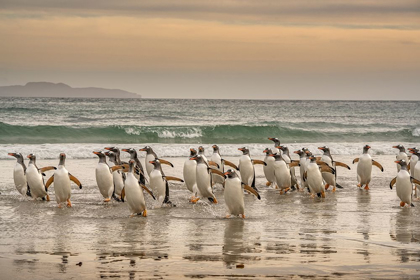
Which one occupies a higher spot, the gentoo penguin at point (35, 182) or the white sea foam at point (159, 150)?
the white sea foam at point (159, 150)

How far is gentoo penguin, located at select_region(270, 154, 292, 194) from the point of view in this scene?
1248 centimetres

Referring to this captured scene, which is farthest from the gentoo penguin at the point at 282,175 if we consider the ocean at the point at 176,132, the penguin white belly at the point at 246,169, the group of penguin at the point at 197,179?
the ocean at the point at 176,132

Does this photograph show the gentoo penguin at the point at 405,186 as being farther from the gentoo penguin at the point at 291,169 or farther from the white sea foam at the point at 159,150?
the white sea foam at the point at 159,150

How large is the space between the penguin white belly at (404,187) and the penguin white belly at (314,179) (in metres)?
1.67

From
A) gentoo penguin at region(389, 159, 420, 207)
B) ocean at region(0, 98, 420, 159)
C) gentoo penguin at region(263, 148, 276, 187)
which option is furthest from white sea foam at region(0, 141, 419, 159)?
gentoo penguin at region(389, 159, 420, 207)

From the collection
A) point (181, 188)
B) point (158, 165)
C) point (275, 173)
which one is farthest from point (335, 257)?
point (181, 188)

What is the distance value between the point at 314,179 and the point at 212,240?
4.53 meters

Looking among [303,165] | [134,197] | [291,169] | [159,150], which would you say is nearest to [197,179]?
[134,197]

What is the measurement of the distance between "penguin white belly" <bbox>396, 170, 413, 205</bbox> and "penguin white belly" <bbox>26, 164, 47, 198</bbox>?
6355 millimetres

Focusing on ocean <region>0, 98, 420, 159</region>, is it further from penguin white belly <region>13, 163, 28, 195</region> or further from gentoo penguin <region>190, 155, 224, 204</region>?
gentoo penguin <region>190, 155, 224, 204</region>

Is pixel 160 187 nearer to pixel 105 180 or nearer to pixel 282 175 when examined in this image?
pixel 105 180

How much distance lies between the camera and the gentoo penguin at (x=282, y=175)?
12.5 m

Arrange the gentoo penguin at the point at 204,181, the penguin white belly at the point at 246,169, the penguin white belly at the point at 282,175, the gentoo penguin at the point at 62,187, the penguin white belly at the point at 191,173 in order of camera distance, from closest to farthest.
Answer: the gentoo penguin at the point at 62,187 → the gentoo penguin at the point at 204,181 → the penguin white belly at the point at 191,173 → the penguin white belly at the point at 282,175 → the penguin white belly at the point at 246,169

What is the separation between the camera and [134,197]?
944 cm
